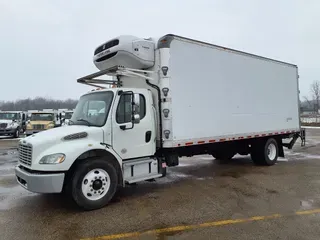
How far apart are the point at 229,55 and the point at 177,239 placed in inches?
221

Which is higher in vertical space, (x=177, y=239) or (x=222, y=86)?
(x=222, y=86)

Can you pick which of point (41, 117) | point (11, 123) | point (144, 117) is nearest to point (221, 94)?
point (144, 117)

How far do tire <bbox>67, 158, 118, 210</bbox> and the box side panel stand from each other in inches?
72.7

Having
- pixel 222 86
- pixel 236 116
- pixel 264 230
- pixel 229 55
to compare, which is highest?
pixel 229 55

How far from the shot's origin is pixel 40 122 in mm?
20016

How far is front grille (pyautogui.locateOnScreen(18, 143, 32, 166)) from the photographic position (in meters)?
5.08

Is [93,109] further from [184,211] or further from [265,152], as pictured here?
[265,152]

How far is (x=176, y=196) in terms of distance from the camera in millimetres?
6090

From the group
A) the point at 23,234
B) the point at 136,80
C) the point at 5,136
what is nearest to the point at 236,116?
the point at 136,80

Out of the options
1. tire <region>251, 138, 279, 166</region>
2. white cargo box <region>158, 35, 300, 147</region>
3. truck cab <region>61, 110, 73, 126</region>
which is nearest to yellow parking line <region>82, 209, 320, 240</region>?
white cargo box <region>158, 35, 300, 147</region>

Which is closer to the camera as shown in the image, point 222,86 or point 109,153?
point 109,153

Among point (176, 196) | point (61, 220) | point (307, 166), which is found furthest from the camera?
point (307, 166)

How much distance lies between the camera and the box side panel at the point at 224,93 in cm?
659

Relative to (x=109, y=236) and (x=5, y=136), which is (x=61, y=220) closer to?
(x=109, y=236)
